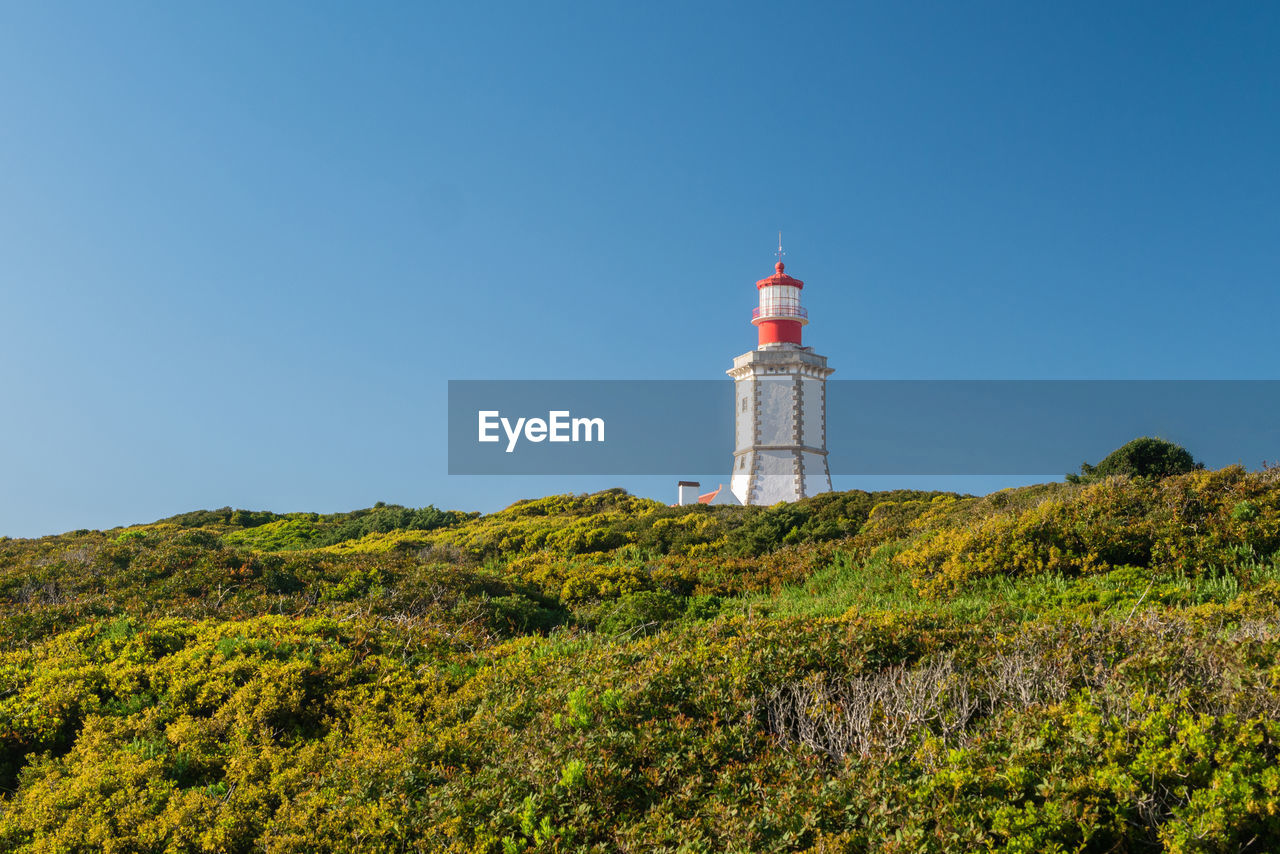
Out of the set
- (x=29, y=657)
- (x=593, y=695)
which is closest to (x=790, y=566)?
(x=593, y=695)

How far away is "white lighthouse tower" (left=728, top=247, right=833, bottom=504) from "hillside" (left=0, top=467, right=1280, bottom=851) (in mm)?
26932

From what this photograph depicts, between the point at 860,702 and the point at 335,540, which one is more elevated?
the point at 335,540

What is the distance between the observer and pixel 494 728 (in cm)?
595

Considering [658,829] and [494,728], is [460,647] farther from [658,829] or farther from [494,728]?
[658,829]

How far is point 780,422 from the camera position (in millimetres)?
40031

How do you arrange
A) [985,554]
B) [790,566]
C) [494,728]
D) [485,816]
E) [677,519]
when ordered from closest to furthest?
[485,816]
[494,728]
[985,554]
[790,566]
[677,519]

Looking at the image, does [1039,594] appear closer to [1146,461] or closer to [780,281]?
[1146,461]

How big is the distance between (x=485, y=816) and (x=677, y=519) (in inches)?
658

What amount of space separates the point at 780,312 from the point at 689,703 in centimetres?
3849

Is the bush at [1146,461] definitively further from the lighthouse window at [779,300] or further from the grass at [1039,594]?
the lighthouse window at [779,300]

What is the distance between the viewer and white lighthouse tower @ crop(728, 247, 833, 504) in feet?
129

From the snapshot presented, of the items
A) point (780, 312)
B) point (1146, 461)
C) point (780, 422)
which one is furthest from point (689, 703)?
point (780, 312)

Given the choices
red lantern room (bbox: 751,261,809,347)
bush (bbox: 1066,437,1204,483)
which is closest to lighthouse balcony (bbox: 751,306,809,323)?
red lantern room (bbox: 751,261,809,347)

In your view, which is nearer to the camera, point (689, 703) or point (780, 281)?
point (689, 703)
